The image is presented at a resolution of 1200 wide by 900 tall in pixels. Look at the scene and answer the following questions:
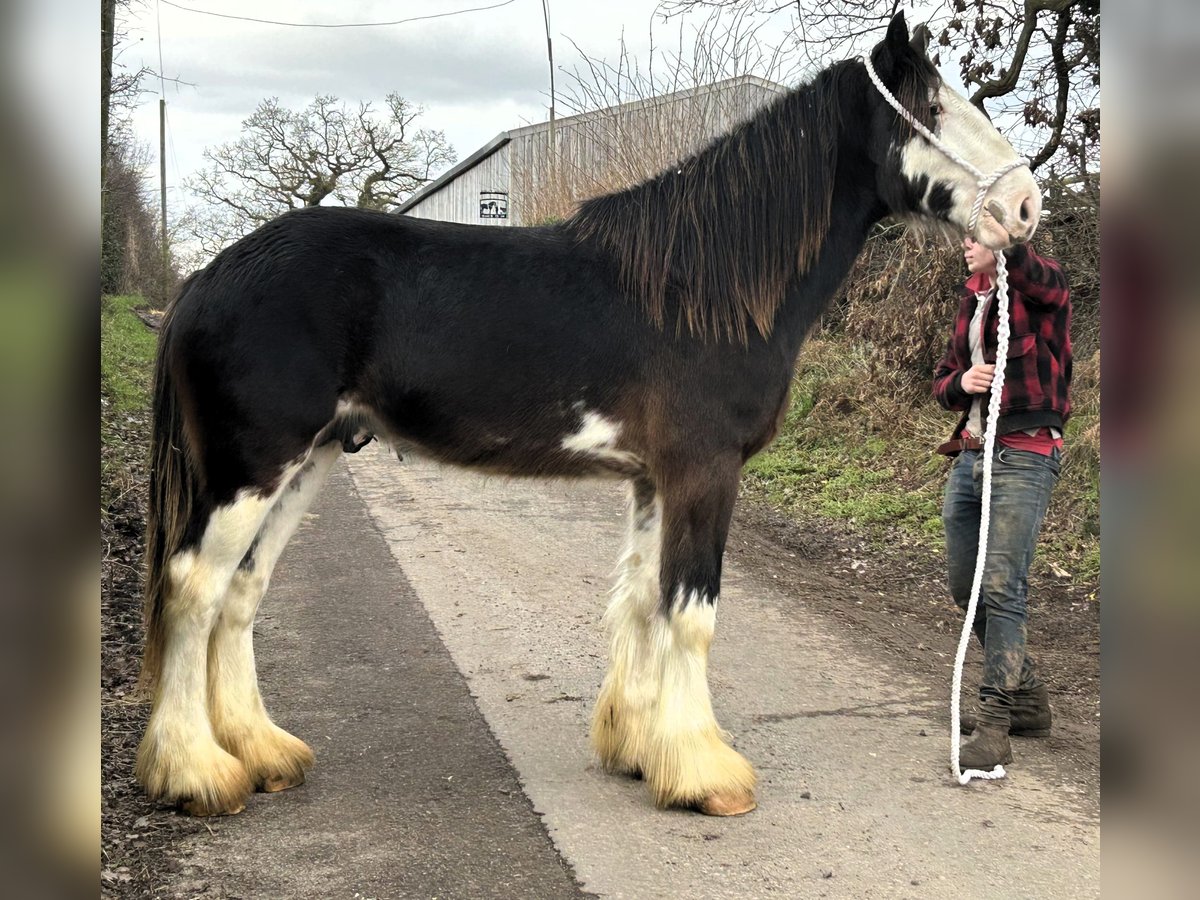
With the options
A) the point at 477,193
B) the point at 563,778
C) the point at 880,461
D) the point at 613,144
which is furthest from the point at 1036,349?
the point at 477,193

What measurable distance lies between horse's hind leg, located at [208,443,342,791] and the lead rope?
7.11ft

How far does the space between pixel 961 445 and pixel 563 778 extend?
6.49 ft

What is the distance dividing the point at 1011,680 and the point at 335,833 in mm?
2425

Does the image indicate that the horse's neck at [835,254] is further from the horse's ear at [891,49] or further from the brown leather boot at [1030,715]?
the brown leather boot at [1030,715]

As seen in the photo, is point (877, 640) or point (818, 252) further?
point (877, 640)

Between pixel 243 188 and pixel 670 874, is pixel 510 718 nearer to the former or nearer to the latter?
pixel 670 874

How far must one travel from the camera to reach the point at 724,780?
3.08 metres

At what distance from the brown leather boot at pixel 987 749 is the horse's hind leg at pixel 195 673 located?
7.98 feet

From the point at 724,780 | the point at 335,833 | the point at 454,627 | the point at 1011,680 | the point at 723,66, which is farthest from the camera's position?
the point at 723,66

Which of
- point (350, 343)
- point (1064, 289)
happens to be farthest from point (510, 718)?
point (1064, 289)

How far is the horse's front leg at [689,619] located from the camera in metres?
3.12

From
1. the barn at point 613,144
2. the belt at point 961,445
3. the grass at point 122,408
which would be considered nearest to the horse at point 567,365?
the grass at point 122,408

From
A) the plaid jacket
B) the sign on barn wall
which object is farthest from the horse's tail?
the sign on barn wall

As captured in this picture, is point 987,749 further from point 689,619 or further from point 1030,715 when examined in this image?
point 689,619
